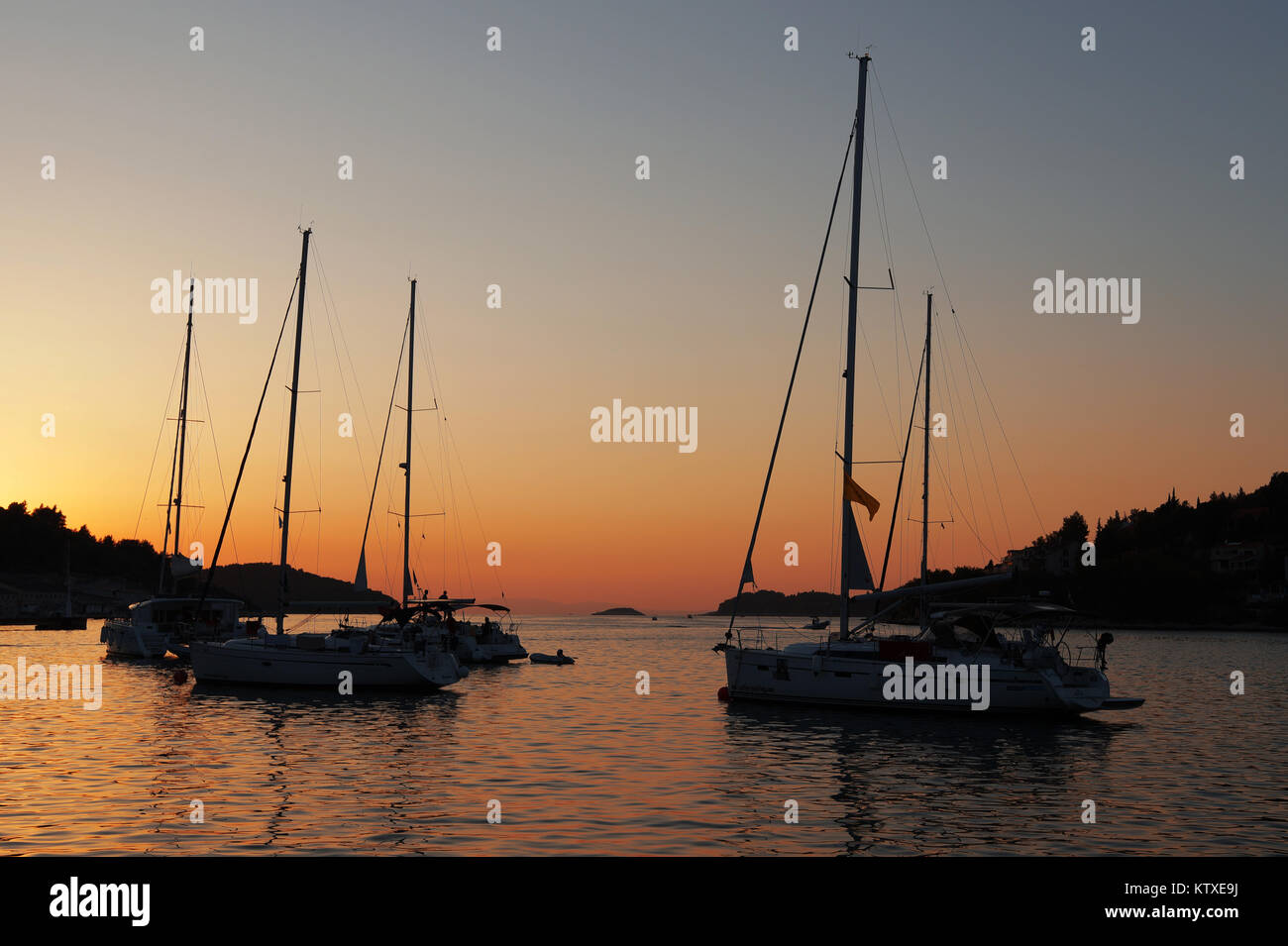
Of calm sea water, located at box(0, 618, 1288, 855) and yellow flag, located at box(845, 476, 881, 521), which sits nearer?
calm sea water, located at box(0, 618, 1288, 855)

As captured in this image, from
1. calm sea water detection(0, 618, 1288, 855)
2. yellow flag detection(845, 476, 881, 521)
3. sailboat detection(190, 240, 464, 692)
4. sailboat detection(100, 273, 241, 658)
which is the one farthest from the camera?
sailboat detection(100, 273, 241, 658)

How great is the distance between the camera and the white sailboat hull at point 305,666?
154ft

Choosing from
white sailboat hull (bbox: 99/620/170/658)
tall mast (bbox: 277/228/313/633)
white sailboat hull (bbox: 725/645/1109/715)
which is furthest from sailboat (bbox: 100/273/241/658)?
white sailboat hull (bbox: 725/645/1109/715)

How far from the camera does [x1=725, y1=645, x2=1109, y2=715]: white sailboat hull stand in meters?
38.9

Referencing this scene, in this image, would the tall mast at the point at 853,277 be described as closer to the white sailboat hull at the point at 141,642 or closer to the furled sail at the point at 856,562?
the furled sail at the point at 856,562

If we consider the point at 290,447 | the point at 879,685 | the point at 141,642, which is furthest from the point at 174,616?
the point at 879,685

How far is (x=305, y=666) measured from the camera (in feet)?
154

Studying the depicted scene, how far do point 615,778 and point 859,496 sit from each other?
16.2 meters

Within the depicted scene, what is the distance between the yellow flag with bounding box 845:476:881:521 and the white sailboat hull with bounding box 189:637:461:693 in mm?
20817

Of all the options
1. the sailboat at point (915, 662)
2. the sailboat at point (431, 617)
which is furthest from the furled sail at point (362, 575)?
the sailboat at point (915, 662)

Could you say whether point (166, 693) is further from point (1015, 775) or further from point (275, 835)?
point (1015, 775)

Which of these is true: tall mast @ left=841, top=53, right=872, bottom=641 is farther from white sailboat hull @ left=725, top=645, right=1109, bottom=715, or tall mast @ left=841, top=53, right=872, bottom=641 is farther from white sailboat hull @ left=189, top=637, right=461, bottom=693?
white sailboat hull @ left=189, top=637, right=461, bottom=693
